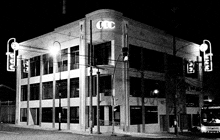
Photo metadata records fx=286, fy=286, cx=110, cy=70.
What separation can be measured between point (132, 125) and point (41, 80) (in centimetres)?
1671

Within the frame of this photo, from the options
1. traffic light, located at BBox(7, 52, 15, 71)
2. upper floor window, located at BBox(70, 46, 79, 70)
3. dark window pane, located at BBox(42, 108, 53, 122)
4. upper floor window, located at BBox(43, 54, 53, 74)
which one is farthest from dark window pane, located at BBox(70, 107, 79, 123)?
traffic light, located at BBox(7, 52, 15, 71)

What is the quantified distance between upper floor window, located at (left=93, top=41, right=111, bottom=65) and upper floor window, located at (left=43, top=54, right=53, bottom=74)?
9637 mm

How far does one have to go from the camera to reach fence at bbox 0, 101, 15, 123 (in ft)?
163

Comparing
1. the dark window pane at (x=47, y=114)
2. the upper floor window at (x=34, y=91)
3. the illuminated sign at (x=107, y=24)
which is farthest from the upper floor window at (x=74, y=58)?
the upper floor window at (x=34, y=91)

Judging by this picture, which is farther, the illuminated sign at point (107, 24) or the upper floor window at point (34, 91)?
the upper floor window at point (34, 91)

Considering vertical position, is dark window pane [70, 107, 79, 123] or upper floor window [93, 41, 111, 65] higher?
upper floor window [93, 41, 111, 65]

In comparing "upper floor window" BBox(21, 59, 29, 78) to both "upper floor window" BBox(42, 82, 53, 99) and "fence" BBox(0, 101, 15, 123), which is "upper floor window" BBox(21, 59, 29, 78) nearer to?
"upper floor window" BBox(42, 82, 53, 99)

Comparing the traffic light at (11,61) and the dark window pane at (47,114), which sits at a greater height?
the traffic light at (11,61)

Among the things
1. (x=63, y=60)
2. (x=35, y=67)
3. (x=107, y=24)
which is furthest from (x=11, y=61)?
(x=107, y=24)

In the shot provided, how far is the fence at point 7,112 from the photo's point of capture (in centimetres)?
4981

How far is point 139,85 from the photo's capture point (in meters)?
35.2

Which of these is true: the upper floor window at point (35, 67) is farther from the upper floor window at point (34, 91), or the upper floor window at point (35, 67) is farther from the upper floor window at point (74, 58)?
the upper floor window at point (74, 58)


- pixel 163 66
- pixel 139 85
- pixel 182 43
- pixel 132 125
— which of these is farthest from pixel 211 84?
pixel 132 125

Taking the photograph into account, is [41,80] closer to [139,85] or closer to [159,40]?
[139,85]
